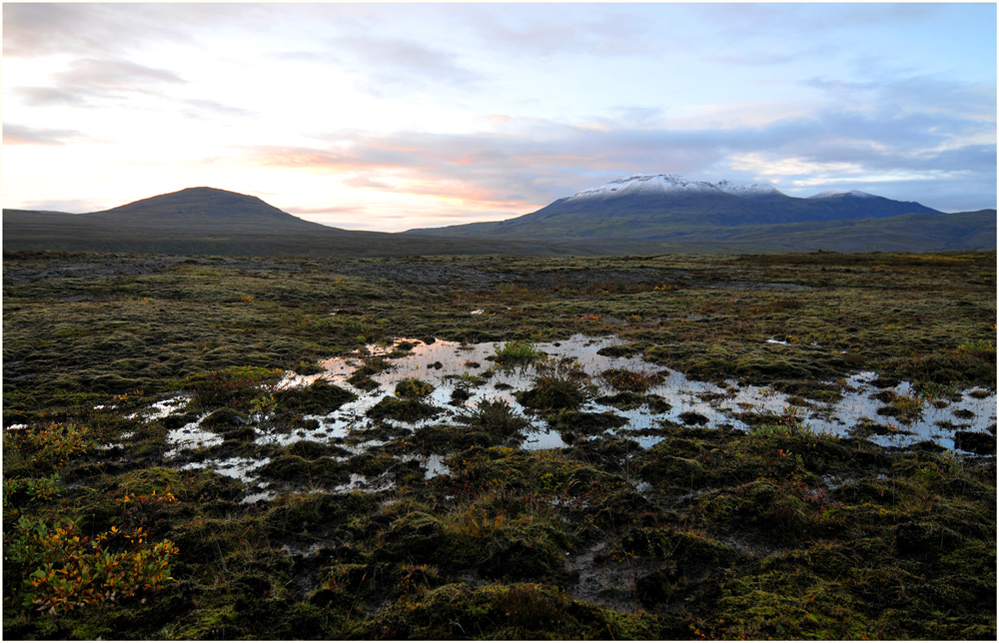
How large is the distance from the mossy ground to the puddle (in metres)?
0.41

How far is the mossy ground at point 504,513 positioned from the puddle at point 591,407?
0.41 metres

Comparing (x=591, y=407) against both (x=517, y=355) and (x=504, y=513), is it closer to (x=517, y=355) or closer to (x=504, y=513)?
(x=517, y=355)

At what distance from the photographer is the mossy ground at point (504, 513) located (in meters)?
6.09

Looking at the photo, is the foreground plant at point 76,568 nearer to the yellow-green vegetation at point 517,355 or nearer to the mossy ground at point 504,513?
the mossy ground at point 504,513

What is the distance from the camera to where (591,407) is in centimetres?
1342

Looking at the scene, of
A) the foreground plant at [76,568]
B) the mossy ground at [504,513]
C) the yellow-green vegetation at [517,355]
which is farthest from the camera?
the yellow-green vegetation at [517,355]

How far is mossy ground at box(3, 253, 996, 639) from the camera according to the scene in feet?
20.0

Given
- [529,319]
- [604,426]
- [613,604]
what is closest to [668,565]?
[613,604]

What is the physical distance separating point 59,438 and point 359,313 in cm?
1992

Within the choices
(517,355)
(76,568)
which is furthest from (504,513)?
(517,355)

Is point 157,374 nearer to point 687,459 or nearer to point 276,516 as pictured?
point 276,516

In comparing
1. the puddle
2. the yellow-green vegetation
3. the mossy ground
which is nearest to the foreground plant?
the mossy ground

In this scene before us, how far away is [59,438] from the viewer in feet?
33.1

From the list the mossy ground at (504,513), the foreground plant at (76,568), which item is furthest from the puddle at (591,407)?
the foreground plant at (76,568)
